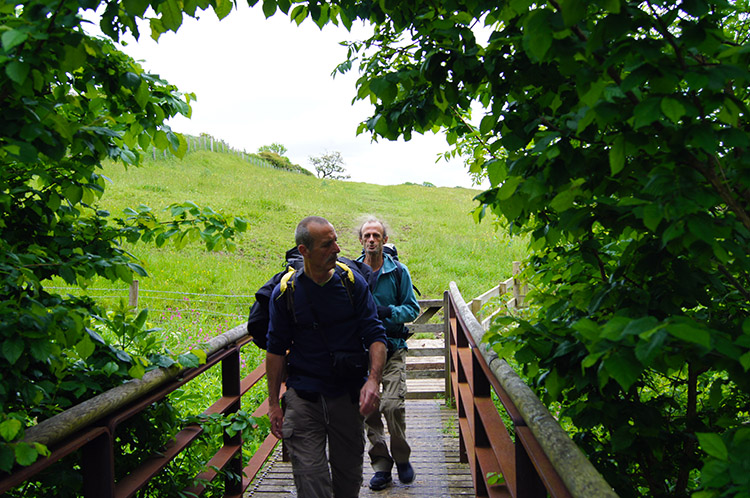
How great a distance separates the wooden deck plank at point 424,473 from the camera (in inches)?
176

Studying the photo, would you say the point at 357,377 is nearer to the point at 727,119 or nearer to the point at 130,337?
the point at 130,337

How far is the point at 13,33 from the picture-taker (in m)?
1.54

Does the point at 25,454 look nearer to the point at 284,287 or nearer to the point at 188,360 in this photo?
the point at 188,360

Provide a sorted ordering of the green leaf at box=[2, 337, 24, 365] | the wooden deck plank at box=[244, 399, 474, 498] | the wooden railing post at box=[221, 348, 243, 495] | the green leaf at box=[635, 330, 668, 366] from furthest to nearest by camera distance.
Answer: the wooden deck plank at box=[244, 399, 474, 498], the wooden railing post at box=[221, 348, 243, 495], the green leaf at box=[2, 337, 24, 365], the green leaf at box=[635, 330, 668, 366]

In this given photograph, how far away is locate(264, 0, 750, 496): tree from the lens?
1.31m

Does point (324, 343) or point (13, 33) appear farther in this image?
point (324, 343)

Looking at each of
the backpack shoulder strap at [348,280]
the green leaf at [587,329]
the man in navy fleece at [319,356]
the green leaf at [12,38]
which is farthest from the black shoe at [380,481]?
the green leaf at [12,38]

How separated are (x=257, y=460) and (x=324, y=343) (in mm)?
1567

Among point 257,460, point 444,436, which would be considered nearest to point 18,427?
point 257,460

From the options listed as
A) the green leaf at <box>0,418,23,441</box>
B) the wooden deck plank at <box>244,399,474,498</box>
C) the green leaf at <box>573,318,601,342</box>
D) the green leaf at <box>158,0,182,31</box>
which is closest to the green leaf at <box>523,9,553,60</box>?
the green leaf at <box>573,318,601,342</box>

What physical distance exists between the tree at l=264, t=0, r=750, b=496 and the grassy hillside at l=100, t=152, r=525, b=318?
5072 mm

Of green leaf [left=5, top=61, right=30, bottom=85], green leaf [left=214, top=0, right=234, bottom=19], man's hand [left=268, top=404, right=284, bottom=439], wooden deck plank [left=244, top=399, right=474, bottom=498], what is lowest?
wooden deck plank [left=244, top=399, right=474, bottom=498]

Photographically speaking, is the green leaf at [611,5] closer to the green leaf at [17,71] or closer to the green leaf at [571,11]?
the green leaf at [571,11]

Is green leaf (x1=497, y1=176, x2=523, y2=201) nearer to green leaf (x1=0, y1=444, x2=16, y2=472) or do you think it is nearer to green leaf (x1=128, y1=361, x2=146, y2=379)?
green leaf (x1=0, y1=444, x2=16, y2=472)
